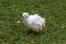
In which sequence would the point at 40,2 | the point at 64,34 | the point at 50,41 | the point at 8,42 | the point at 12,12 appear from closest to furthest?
1. the point at 8,42
2. the point at 50,41
3. the point at 64,34
4. the point at 12,12
5. the point at 40,2

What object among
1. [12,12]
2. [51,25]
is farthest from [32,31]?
[12,12]

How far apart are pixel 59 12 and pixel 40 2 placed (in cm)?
124

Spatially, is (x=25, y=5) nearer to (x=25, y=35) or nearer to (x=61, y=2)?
(x=61, y=2)

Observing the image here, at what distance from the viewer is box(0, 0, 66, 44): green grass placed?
23.7 ft

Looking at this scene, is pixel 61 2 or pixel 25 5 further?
pixel 61 2

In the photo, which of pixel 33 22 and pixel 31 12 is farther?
pixel 31 12

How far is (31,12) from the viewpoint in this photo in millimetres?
9500

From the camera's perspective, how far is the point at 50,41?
729 centimetres

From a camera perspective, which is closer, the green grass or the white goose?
the green grass

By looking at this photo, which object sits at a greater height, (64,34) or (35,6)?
(35,6)

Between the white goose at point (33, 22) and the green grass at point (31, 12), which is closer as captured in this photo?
the green grass at point (31, 12)

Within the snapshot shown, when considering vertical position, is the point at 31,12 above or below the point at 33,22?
above

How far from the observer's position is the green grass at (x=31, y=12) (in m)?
7.22

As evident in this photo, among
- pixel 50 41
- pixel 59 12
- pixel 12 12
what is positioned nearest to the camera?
pixel 50 41
